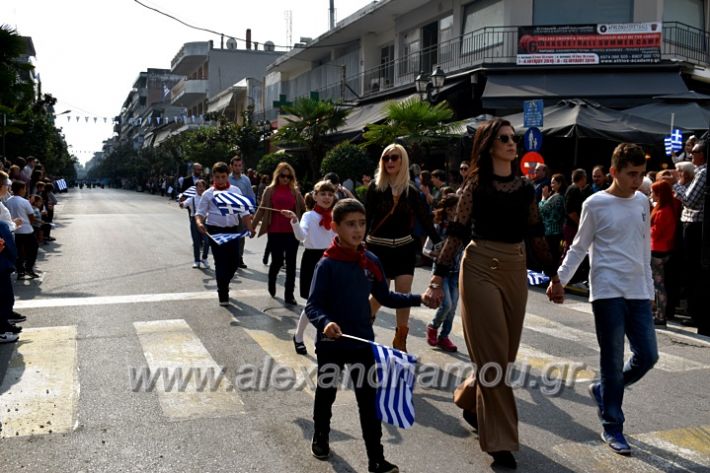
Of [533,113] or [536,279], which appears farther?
[533,113]

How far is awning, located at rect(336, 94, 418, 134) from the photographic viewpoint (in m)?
23.1

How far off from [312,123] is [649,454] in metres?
21.5

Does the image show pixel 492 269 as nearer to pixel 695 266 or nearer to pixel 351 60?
pixel 695 266

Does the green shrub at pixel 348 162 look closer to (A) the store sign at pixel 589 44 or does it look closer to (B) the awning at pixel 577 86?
(B) the awning at pixel 577 86

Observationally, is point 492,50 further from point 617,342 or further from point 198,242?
point 617,342

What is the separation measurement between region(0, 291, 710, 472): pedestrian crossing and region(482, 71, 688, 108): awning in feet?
42.7

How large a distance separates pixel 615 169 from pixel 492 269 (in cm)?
109

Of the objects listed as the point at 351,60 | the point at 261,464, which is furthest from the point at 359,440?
the point at 351,60

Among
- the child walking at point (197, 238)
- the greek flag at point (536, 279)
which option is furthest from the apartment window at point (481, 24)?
the greek flag at point (536, 279)

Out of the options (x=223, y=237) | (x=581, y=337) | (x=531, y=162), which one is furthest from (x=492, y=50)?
(x=581, y=337)

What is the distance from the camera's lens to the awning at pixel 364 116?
2308cm

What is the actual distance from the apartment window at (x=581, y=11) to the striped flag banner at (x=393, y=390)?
20.5m

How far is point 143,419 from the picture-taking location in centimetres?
492

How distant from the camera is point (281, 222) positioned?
9484 mm
